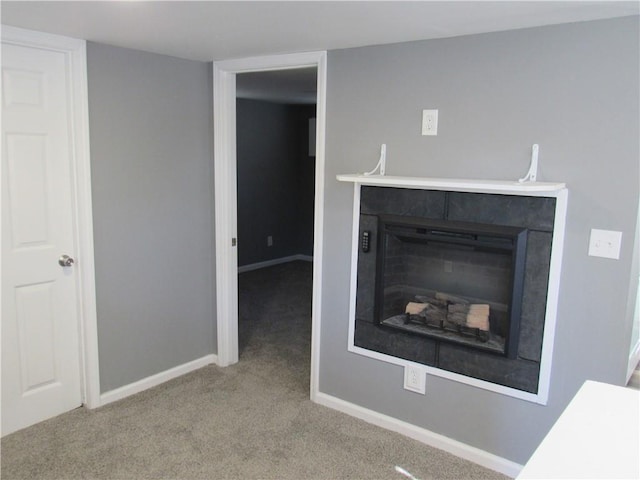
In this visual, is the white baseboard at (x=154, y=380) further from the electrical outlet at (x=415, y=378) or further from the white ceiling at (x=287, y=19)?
the white ceiling at (x=287, y=19)

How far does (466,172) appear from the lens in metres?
2.43

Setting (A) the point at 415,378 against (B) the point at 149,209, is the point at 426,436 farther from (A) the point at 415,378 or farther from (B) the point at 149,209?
(B) the point at 149,209

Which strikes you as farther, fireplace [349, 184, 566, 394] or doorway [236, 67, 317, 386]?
doorway [236, 67, 317, 386]

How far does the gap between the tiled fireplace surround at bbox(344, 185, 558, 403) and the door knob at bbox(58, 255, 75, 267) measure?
1588 millimetres

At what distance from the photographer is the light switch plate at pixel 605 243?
6.81 ft

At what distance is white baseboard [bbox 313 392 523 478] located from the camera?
96.0 inches

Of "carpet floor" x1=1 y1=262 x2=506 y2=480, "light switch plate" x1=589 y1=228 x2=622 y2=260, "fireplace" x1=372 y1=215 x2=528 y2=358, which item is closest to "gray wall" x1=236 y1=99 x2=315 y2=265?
"carpet floor" x1=1 y1=262 x2=506 y2=480

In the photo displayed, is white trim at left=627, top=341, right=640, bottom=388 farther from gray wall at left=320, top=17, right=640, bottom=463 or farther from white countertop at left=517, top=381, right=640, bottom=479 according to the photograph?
white countertop at left=517, top=381, right=640, bottom=479

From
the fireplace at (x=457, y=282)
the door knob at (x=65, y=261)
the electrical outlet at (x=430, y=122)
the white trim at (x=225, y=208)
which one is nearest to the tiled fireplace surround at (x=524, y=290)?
the fireplace at (x=457, y=282)

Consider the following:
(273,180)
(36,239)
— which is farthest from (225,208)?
(273,180)

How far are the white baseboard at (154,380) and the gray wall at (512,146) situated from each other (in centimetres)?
122

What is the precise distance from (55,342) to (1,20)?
166cm

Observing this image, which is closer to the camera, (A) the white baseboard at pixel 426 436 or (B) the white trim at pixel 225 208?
(A) the white baseboard at pixel 426 436

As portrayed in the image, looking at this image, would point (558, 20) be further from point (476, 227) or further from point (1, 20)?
point (1, 20)
